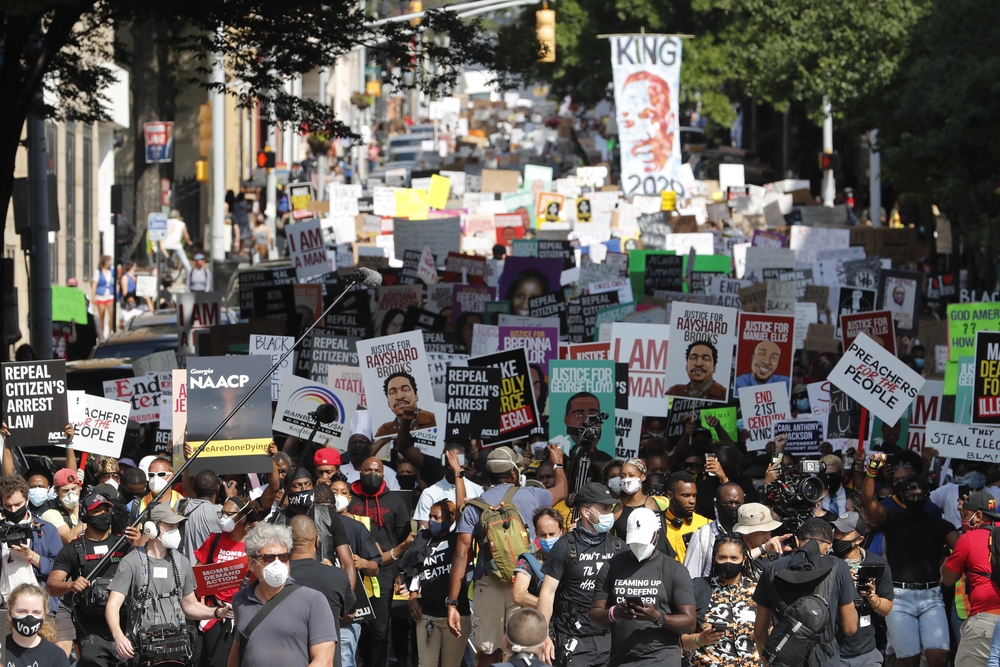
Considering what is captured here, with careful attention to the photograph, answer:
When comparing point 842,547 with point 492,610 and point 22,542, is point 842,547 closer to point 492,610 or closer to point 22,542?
point 492,610

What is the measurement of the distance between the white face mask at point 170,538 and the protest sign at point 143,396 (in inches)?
199

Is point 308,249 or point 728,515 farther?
point 308,249

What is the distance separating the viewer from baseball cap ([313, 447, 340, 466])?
973 cm

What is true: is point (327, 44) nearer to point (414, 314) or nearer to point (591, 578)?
point (414, 314)

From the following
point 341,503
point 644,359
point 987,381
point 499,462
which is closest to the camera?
point 499,462

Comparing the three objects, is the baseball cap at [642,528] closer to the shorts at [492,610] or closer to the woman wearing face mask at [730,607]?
the woman wearing face mask at [730,607]

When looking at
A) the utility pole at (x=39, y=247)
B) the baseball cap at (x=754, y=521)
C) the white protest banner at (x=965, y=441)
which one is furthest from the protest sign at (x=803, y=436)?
the utility pole at (x=39, y=247)

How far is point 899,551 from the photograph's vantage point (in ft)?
29.7

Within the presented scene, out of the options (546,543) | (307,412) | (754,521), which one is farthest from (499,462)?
(307,412)

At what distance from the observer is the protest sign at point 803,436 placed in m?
11.7

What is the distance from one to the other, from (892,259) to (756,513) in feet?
60.8

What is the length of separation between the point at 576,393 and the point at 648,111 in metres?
23.4

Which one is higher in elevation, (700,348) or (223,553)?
(700,348)

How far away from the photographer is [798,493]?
8125 mm
